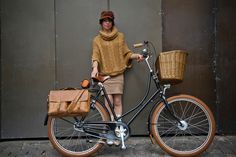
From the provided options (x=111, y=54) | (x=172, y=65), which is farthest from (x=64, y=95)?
(x=172, y=65)

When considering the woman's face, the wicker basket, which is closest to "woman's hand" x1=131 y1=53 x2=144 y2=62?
the wicker basket

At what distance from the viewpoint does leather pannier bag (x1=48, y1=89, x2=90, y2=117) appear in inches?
215

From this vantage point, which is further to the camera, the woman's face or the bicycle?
the woman's face

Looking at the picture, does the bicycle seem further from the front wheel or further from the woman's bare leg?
the woman's bare leg

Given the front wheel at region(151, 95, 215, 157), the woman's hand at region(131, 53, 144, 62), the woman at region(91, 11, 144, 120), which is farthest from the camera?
the woman at region(91, 11, 144, 120)

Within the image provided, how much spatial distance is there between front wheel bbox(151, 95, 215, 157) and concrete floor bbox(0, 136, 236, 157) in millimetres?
243

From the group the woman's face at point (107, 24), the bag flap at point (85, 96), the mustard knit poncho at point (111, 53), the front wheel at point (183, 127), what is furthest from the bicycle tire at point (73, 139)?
the woman's face at point (107, 24)

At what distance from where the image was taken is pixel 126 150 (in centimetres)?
622

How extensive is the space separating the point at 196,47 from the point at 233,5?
3.59ft

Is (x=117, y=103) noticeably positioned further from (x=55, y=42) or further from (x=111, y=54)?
(x=55, y=42)

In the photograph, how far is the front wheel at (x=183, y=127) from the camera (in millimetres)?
5805

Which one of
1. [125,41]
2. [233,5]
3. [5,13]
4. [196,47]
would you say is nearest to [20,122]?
[5,13]

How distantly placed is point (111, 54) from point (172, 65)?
1.27 meters

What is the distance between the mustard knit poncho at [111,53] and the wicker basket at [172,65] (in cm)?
92
